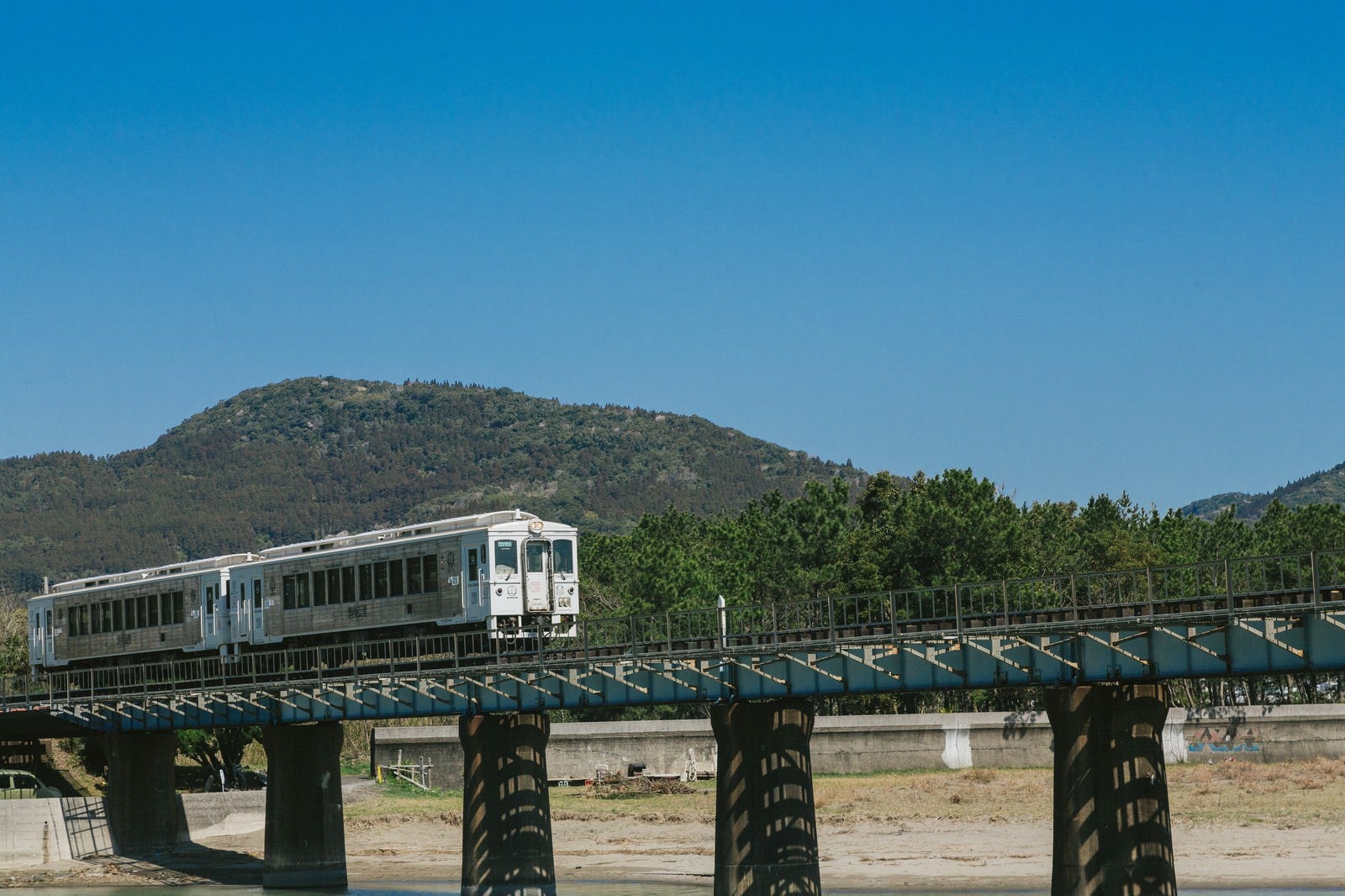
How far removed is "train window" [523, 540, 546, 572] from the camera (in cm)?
5412

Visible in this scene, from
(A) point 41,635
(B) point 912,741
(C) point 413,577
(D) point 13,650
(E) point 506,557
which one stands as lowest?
(B) point 912,741

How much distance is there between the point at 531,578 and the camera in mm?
53969

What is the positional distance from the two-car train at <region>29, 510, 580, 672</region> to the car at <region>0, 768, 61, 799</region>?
513cm

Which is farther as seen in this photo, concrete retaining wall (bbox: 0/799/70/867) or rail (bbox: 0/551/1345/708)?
concrete retaining wall (bbox: 0/799/70/867)

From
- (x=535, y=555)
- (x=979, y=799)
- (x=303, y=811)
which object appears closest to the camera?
(x=535, y=555)

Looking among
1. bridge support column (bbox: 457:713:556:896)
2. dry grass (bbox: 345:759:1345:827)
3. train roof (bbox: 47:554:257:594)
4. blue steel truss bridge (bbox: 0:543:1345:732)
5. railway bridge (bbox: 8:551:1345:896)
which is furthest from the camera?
train roof (bbox: 47:554:257:594)

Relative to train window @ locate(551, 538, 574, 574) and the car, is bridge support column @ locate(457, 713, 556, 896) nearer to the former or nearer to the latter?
train window @ locate(551, 538, 574, 574)

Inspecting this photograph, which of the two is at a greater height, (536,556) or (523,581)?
(536,556)

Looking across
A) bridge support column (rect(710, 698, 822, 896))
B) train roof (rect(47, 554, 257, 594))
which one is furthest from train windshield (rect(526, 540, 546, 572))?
train roof (rect(47, 554, 257, 594))

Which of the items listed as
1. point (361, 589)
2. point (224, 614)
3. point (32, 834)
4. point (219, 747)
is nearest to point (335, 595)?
point (361, 589)

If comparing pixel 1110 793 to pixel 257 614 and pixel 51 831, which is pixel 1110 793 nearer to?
pixel 257 614

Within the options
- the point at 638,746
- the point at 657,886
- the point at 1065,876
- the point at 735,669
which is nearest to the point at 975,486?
the point at 638,746

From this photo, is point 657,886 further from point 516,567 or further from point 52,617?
point 52,617

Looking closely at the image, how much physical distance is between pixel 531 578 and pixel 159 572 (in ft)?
68.0
